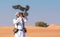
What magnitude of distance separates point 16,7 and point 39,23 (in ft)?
157

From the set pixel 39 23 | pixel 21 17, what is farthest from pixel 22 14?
pixel 39 23

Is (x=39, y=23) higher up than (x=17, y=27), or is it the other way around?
(x=39, y=23)

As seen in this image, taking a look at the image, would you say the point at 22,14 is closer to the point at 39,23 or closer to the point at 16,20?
the point at 16,20

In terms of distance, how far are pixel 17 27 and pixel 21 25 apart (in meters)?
0.21

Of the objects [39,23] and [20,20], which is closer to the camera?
[20,20]

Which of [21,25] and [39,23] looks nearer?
[21,25]

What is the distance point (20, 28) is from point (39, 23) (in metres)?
47.4

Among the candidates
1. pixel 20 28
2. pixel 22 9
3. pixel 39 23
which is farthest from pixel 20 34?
pixel 39 23

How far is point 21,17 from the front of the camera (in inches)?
572

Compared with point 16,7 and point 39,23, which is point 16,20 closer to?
point 16,7

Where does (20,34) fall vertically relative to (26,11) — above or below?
below

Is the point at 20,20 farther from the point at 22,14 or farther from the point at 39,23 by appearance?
the point at 39,23

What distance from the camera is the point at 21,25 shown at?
1452 centimetres

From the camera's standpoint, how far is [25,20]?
14344mm
